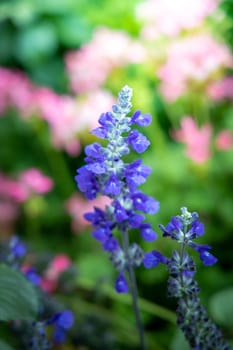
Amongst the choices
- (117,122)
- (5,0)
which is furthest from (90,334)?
(5,0)

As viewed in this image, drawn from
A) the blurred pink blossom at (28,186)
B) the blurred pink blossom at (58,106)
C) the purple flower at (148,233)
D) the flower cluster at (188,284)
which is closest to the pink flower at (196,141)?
the blurred pink blossom at (58,106)

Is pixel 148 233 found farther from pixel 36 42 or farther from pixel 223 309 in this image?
pixel 36 42

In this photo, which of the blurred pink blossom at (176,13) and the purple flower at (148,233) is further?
the blurred pink blossom at (176,13)

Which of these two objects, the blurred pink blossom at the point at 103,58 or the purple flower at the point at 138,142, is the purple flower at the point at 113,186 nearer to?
the purple flower at the point at 138,142

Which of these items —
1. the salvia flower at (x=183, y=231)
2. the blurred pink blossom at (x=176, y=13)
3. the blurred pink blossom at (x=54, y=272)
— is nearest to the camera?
the salvia flower at (x=183, y=231)

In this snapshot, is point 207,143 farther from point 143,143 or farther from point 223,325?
point 143,143

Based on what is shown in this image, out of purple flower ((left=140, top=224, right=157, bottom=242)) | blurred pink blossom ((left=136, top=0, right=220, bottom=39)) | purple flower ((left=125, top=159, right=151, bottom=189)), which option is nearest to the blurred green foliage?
blurred pink blossom ((left=136, top=0, right=220, bottom=39))

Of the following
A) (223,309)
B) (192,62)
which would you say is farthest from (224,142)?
(223,309)
